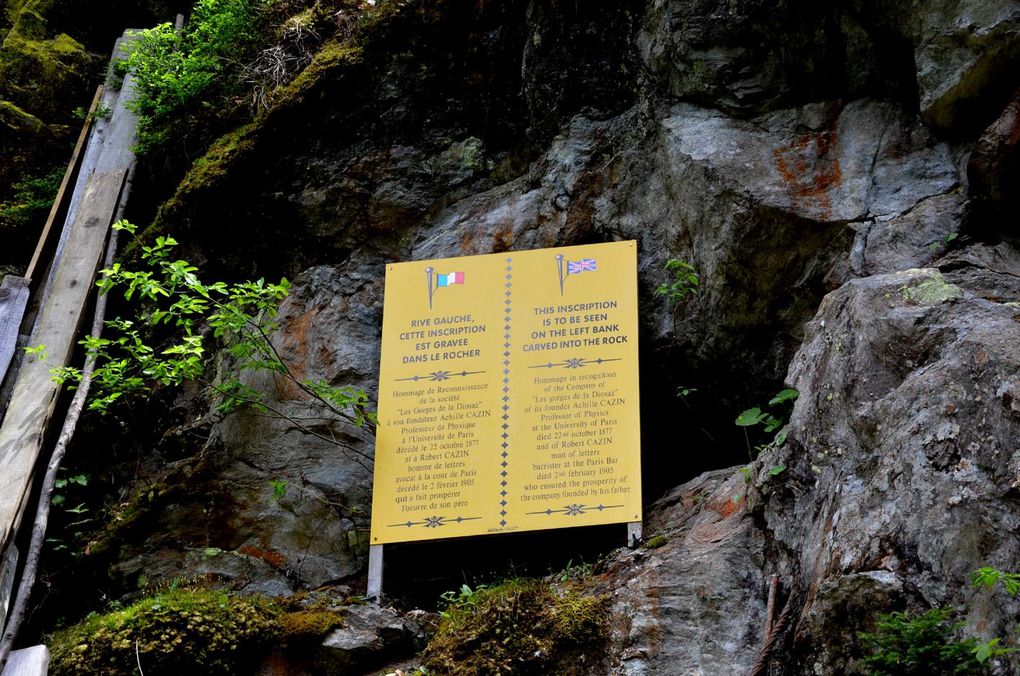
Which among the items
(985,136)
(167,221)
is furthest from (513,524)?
(167,221)

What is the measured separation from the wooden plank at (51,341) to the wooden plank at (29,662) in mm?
842

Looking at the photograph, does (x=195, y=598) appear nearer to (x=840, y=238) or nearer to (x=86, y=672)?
(x=86, y=672)

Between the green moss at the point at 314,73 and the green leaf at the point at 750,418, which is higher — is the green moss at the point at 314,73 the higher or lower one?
the higher one

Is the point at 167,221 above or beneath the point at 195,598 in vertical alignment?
above

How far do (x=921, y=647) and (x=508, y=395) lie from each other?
3196 millimetres

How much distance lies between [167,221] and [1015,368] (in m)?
6.06

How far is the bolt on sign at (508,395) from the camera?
6.23 m

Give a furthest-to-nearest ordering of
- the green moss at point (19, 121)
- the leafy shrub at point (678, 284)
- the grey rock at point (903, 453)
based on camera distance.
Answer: the green moss at point (19, 121) < the leafy shrub at point (678, 284) < the grey rock at point (903, 453)

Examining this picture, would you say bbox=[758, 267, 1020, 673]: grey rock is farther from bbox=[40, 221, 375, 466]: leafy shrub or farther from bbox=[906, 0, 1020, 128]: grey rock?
bbox=[40, 221, 375, 466]: leafy shrub

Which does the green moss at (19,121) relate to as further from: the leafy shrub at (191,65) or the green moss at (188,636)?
the green moss at (188,636)

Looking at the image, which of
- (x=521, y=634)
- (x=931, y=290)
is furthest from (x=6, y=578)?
(x=931, y=290)

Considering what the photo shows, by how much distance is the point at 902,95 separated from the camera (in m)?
6.59

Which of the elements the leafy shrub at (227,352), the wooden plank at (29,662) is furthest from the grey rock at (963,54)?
the wooden plank at (29,662)

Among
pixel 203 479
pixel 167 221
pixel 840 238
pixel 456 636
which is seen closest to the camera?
pixel 456 636
